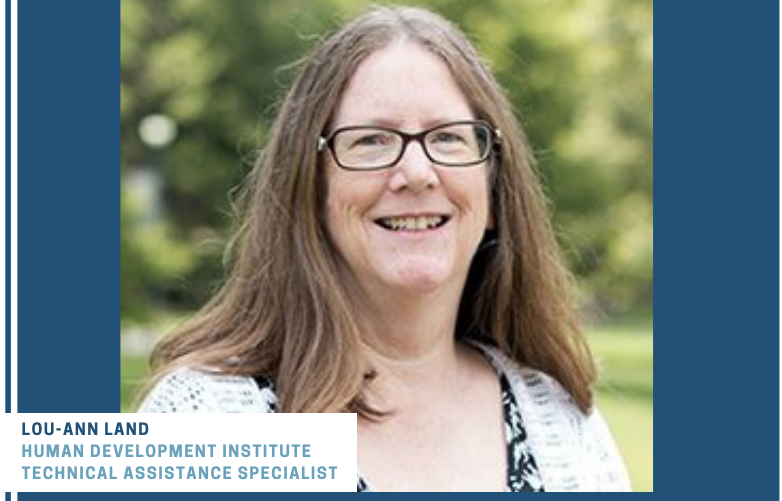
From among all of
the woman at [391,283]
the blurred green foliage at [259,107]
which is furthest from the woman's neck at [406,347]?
the blurred green foliage at [259,107]

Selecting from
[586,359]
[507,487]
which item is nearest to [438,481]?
[507,487]

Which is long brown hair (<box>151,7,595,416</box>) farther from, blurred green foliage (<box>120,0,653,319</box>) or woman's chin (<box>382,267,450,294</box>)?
blurred green foliage (<box>120,0,653,319</box>)

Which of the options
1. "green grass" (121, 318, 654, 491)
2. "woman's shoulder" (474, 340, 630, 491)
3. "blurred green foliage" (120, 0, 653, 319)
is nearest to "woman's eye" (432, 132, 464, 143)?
"woman's shoulder" (474, 340, 630, 491)

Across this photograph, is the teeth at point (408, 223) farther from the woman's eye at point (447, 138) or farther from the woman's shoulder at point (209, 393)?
the woman's shoulder at point (209, 393)

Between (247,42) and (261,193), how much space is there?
2102 cm

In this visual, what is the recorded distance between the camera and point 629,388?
18328mm

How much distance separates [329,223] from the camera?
2.86 meters

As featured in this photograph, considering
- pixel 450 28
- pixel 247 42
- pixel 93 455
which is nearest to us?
pixel 450 28

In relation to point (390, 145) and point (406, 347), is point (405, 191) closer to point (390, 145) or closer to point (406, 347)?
point (390, 145)

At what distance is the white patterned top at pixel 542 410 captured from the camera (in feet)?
8.94

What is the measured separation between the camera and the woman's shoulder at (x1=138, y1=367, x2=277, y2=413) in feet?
8.91

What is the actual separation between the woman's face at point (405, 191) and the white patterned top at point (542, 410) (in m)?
0.35

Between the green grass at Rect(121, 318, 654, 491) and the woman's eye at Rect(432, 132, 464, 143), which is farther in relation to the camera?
the green grass at Rect(121, 318, 654, 491)

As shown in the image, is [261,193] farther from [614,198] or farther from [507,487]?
[614,198]
